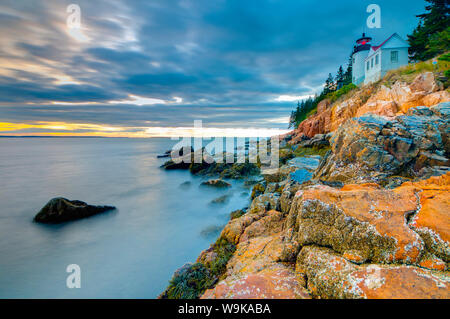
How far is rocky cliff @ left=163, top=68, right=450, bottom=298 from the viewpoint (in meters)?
2.54

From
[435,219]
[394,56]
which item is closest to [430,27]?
[394,56]

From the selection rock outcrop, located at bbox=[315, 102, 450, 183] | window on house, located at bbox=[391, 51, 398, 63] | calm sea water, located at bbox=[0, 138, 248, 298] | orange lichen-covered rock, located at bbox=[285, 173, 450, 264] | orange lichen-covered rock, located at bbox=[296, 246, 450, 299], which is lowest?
calm sea water, located at bbox=[0, 138, 248, 298]

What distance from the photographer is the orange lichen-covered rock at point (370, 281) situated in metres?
2.21

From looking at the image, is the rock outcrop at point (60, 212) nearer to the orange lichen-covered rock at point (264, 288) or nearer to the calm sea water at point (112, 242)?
the calm sea water at point (112, 242)

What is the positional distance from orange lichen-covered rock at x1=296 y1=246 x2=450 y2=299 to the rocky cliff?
0.01m

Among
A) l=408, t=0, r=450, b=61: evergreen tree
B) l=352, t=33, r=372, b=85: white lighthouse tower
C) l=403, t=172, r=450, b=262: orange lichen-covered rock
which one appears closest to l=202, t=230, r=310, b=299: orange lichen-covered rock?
l=403, t=172, r=450, b=262: orange lichen-covered rock

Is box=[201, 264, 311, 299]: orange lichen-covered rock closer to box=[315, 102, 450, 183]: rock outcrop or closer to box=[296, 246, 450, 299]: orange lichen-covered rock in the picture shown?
box=[296, 246, 450, 299]: orange lichen-covered rock

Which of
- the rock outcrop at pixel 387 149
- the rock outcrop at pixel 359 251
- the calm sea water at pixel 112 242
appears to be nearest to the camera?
the rock outcrop at pixel 359 251

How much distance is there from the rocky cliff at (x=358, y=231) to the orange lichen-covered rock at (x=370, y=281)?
0.03ft

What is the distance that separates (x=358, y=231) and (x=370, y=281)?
76 centimetres

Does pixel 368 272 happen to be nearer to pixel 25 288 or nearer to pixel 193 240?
pixel 193 240

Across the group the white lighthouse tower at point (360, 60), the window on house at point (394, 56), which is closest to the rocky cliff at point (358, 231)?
the window on house at point (394, 56)

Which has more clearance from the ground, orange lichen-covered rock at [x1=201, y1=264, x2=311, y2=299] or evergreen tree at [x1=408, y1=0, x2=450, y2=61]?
evergreen tree at [x1=408, y1=0, x2=450, y2=61]

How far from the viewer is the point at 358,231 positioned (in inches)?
119
